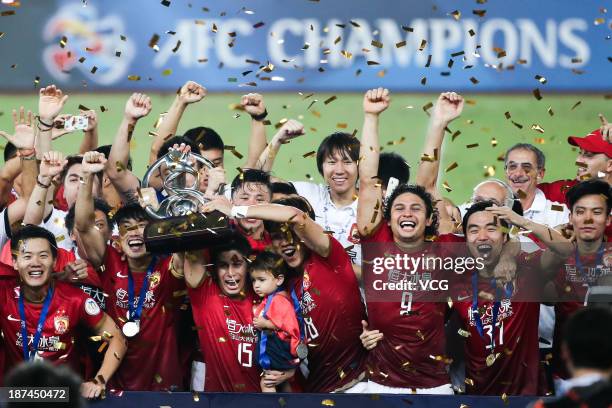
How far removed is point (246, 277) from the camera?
579cm

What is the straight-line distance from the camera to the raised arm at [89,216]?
585 centimetres

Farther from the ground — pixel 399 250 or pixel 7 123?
pixel 7 123

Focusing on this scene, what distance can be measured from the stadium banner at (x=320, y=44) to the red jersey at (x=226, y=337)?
3.35 metres

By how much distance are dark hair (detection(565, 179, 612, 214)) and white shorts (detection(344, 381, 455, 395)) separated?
1.06 meters

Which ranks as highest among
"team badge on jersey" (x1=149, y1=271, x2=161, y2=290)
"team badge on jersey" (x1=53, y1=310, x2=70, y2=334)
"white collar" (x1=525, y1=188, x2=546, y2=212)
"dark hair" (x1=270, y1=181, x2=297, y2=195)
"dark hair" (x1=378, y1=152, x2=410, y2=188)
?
"dark hair" (x1=378, y1=152, x2=410, y2=188)

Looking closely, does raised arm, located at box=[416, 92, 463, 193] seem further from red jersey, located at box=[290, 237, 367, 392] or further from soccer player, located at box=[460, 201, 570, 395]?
red jersey, located at box=[290, 237, 367, 392]

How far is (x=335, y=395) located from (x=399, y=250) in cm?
76

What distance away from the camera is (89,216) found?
591cm

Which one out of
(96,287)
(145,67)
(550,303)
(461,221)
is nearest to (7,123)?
(145,67)

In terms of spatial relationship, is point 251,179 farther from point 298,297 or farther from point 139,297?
point 139,297

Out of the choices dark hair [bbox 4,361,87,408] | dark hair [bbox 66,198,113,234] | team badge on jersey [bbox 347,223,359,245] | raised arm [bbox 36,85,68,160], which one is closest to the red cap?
team badge on jersey [bbox 347,223,359,245]

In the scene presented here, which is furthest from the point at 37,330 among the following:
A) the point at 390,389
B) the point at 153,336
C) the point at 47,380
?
the point at 47,380

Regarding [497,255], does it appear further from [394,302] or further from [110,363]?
[110,363]

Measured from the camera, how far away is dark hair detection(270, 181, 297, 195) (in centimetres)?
634
